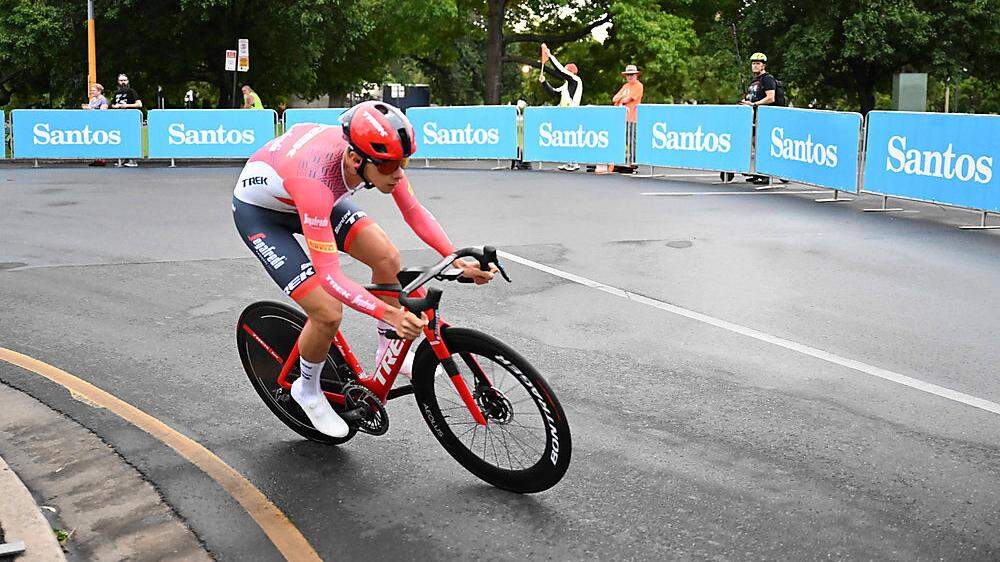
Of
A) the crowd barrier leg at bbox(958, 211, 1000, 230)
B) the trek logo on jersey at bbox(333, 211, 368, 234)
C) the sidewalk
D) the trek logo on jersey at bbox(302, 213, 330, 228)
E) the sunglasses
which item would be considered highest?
the sunglasses

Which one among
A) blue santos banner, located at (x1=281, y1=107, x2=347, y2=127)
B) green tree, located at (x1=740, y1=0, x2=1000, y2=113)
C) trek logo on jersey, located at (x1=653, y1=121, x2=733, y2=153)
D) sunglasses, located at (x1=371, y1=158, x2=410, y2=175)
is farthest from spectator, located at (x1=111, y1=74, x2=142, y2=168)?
green tree, located at (x1=740, y1=0, x2=1000, y2=113)

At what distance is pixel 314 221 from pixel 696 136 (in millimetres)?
16044

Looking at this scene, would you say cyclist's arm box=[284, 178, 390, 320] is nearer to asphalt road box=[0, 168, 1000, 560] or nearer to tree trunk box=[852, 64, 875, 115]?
asphalt road box=[0, 168, 1000, 560]

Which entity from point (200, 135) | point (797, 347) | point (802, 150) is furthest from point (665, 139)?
point (797, 347)

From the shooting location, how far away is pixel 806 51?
4159cm

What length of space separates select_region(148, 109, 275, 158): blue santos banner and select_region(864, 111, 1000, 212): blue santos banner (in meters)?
14.2

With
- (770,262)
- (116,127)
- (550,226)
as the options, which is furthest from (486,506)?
(116,127)

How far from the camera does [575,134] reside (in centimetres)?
2256

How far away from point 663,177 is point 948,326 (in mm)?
12556

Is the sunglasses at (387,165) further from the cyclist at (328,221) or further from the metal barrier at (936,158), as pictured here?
the metal barrier at (936,158)

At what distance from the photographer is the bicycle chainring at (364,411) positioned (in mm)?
5520

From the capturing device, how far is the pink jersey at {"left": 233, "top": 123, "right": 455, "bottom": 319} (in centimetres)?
494

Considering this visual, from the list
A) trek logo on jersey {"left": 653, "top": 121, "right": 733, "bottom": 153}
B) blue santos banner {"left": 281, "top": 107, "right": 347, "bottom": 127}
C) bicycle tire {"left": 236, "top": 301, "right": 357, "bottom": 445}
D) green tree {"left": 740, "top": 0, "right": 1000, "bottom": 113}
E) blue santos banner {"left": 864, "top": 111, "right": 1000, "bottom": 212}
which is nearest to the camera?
bicycle tire {"left": 236, "top": 301, "right": 357, "bottom": 445}

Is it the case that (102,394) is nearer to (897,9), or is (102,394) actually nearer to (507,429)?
(507,429)
